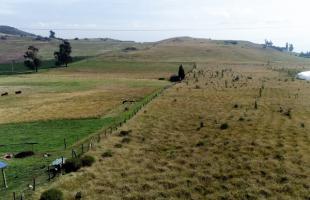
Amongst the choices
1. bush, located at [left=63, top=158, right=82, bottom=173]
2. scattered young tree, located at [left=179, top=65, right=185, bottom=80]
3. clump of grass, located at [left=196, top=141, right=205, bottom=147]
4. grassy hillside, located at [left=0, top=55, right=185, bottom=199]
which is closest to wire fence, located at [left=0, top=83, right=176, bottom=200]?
grassy hillside, located at [left=0, top=55, right=185, bottom=199]

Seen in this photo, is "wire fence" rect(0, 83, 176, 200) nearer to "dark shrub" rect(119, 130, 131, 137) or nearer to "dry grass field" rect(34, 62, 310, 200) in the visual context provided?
"dry grass field" rect(34, 62, 310, 200)

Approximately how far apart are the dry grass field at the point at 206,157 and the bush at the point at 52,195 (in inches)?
41.4

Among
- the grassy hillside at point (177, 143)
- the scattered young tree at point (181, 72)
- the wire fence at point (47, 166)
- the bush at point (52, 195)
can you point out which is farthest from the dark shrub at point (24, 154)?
the scattered young tree at point (181, 72)

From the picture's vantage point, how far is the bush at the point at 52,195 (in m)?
26.9

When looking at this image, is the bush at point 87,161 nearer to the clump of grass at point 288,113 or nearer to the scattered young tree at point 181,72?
the clump of grass at point 288,113

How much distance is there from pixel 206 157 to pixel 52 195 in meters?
15.6

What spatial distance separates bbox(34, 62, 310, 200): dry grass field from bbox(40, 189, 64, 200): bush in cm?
105

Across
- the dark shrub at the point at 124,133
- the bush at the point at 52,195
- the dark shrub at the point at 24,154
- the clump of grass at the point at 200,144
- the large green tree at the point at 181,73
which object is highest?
the large green tree at the point at 181,73

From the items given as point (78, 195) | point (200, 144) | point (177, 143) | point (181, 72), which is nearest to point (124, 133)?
point (177, 143)

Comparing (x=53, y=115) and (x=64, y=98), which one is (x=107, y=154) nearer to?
(x=53, y=115)

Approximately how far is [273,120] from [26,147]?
3199 centimetres

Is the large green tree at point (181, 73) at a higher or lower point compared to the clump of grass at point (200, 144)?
higher

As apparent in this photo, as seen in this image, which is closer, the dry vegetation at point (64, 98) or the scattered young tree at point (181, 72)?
the dry vegetation at point (64, 98)

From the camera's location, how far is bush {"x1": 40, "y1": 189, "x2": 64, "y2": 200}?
26886 mm
